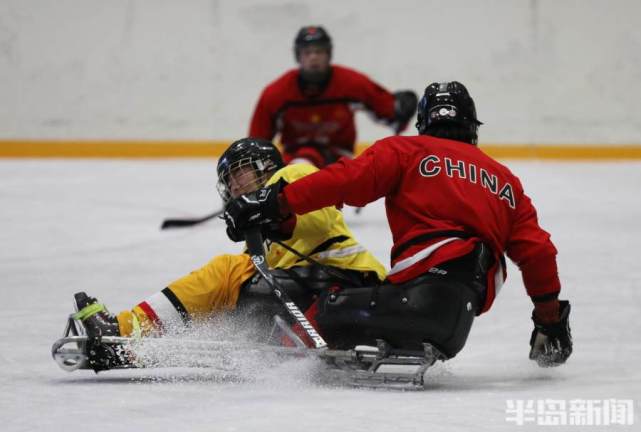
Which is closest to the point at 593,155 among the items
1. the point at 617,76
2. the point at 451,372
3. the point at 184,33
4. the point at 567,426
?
the point at 617,76

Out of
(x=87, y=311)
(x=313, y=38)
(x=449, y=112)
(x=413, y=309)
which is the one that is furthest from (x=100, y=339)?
(x=313, y=38)

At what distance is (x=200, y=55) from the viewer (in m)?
11.0

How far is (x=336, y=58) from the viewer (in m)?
10.9

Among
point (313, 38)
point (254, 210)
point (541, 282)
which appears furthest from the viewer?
point (313, 38)

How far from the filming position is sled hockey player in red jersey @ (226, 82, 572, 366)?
326 centimetres

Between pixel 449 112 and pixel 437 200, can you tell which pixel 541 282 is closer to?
pixel 437 200

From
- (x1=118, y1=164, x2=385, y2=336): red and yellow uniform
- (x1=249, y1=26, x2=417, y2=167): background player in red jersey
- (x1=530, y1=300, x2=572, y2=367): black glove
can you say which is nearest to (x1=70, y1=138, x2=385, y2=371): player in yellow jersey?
(x1=118, y1=164, x2=385, y2=336): red and yellow uniform

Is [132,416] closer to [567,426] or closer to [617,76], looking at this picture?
[567,426]

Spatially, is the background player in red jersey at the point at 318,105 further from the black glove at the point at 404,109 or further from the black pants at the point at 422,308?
the black pants at the point at 422,308

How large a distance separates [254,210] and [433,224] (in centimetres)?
47

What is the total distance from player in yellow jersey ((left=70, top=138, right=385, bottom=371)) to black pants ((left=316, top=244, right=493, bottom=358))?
0.15 metres

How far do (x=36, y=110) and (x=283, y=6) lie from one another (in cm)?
234

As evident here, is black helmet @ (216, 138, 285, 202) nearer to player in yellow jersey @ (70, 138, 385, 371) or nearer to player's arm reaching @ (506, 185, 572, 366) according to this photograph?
player in yellow jersey @ (70, 138, 385, 371)

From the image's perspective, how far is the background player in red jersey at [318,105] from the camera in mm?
7770
